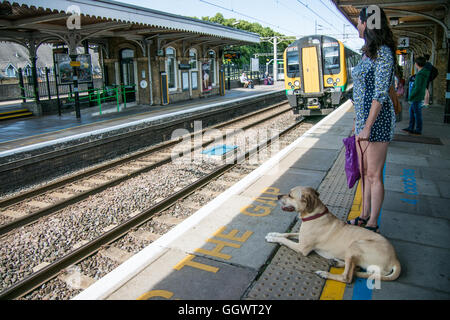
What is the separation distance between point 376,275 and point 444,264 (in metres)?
0.74

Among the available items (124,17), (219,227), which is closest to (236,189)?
(219,227)

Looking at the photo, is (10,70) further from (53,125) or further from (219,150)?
(219,150)

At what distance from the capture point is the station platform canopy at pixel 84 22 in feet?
35.0

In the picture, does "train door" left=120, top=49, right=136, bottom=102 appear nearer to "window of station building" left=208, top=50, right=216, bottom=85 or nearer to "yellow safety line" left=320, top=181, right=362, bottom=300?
"window of station building" left=208, top=50, right=216, bottom=85

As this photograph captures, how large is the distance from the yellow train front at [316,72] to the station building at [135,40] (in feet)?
16.9

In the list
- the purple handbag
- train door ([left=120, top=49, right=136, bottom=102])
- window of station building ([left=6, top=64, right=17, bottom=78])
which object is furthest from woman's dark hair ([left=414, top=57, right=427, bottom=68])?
window of station building ([left=6, top=64, right=17, bottom=78])

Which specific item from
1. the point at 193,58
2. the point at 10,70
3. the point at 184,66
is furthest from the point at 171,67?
the point at 10,70

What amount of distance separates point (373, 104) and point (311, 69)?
11115 mm

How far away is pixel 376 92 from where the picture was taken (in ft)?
10.8

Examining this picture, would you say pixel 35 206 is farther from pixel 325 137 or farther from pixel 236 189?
pixel 325 137

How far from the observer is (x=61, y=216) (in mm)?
5801

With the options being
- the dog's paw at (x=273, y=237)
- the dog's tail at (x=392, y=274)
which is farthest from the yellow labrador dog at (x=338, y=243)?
the dog's paw at (x=273, y=237)

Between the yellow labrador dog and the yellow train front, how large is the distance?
11.3m

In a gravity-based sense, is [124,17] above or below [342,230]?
above
